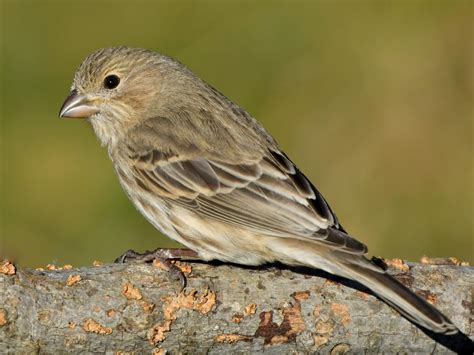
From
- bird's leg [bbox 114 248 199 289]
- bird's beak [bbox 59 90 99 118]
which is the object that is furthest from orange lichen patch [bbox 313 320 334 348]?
bird's beak [bbox 59 90 99 118]

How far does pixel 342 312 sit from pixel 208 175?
1439 mm

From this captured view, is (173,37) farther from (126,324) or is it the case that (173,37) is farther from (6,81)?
(126,324)

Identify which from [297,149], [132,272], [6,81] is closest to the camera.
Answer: [132,272]

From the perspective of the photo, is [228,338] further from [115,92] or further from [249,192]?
[115,92]

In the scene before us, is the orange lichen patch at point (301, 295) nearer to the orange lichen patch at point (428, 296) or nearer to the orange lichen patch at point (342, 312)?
the orange lichen patch at point (342, 312)

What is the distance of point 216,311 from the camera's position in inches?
233

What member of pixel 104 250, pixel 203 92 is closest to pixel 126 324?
pixel 203 92

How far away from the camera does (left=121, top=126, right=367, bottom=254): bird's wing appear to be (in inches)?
249

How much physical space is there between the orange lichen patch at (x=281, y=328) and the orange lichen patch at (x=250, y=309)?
0.05m

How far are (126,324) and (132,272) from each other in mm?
330

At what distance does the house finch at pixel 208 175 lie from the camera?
6098mm

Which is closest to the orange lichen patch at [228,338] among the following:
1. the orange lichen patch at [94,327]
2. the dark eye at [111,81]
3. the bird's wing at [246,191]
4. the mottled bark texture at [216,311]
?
the mottled bark texture at [216,311]

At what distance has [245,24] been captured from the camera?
13.2m

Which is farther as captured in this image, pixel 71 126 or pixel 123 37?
pixel 123 37
